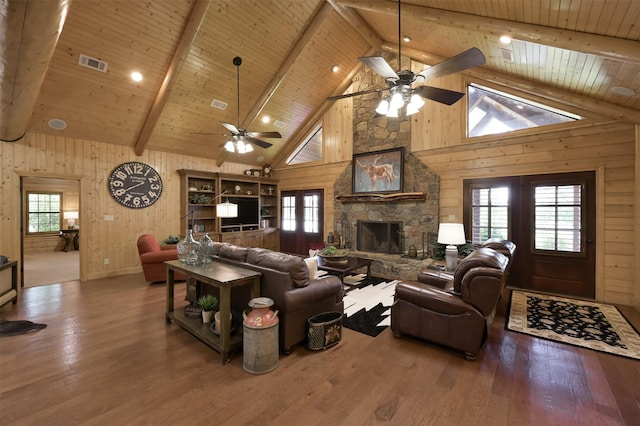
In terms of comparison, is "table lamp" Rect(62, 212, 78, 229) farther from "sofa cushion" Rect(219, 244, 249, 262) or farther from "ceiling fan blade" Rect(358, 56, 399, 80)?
"ceiling fan blade" Rect(358, 56, 399, 80)

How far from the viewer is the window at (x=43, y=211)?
9.35 m

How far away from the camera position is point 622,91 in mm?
3648

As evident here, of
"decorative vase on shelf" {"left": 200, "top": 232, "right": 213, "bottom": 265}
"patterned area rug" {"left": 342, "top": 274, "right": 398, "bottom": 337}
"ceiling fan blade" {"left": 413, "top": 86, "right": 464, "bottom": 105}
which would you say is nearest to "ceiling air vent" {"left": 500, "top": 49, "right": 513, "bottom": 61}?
"ceiling fan blade" {"left": 413, "top": 86, "right": 464, "bottom": 105}

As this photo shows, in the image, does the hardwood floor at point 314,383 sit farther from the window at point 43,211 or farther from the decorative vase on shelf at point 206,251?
the window at point 43,211

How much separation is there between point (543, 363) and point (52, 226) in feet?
44.4

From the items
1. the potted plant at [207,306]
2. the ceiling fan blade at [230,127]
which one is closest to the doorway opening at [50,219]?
the ceiling fan blade at [230,127]

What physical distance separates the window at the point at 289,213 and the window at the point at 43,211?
820 centimetres

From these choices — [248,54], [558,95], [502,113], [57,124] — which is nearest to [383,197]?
[502,113]

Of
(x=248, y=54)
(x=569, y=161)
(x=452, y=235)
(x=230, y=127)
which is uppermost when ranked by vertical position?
(x=248, y=54)

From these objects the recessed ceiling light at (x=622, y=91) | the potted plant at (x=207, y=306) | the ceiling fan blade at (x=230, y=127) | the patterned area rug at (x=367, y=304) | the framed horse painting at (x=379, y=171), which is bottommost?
the patterned area rug at (x=367, y=304)

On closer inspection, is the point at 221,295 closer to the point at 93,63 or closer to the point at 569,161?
the point at 93,63

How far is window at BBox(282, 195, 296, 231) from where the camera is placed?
333 inches

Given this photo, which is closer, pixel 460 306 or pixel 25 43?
pixel 25 43

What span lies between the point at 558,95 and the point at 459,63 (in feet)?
9.23
